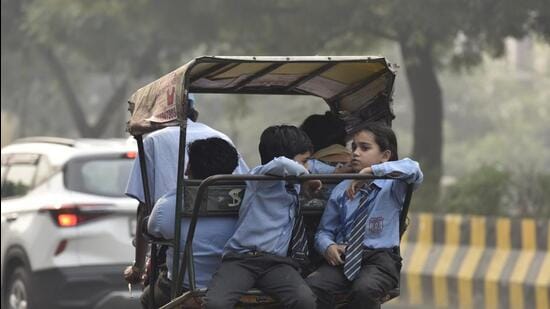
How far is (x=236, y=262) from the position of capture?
17.4 feet

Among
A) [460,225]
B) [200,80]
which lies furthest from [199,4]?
[200,80]

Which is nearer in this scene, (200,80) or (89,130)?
(200,80)

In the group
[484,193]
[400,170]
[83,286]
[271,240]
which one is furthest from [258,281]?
[484,193]

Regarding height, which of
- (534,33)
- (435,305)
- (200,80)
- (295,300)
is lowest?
(435,305)

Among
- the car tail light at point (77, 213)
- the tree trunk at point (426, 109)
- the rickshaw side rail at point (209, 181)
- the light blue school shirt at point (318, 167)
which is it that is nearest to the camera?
the rickshaw side rail at point (209, 181)

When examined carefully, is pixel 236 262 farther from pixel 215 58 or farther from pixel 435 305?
pixel 435 305

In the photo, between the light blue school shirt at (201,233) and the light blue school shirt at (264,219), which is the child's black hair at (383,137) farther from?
the light blue school shirt at (201,233)

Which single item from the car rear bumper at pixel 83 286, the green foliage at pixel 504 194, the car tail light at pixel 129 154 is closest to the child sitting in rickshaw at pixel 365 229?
the car rear bumper at pixel 83 286

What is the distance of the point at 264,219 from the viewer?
5402 mm

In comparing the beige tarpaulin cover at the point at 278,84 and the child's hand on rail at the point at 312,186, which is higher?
the beige tarpaulin cover at the point at 278,84

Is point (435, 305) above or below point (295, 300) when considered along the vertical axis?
below

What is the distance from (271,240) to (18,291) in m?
5.24

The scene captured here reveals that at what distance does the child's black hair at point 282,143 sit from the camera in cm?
557

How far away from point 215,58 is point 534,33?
11.9 m
